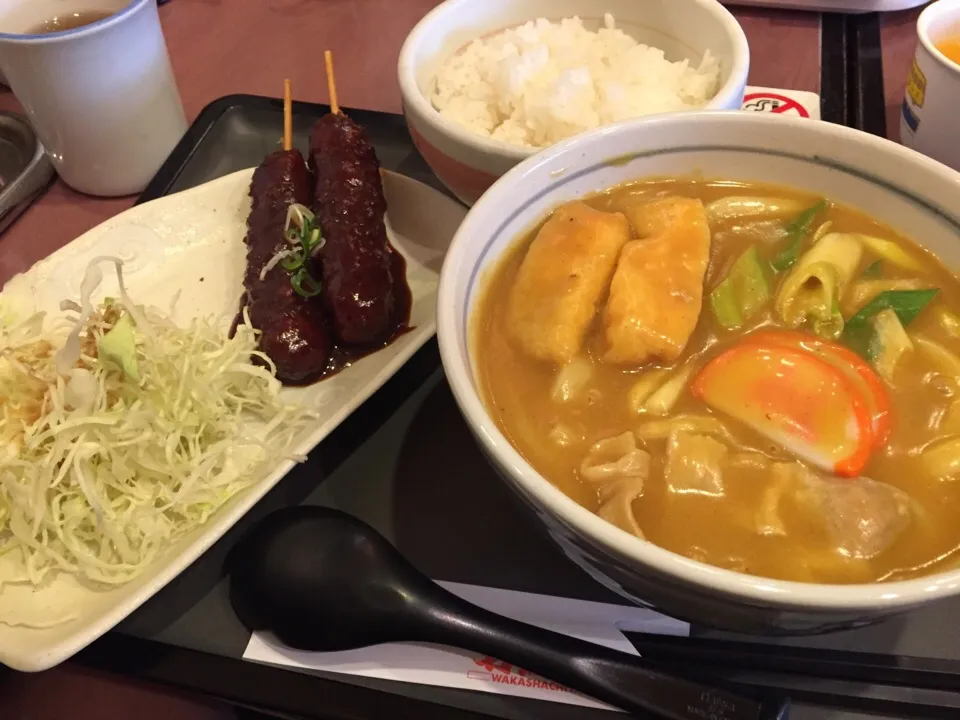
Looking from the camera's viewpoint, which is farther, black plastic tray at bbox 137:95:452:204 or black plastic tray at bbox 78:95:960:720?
black plastic tray at bbox 137:95:452:204

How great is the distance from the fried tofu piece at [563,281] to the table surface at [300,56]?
1.21 feet

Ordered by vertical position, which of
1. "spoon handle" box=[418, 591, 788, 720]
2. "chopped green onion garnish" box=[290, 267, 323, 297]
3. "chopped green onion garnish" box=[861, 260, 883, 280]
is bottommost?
"spoon handle" box=[418, 591, 788, 720]

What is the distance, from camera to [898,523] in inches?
34.3

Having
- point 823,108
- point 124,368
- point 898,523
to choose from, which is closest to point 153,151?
point 124,368

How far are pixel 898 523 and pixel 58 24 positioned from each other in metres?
1.99

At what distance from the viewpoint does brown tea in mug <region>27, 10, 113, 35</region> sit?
180cm

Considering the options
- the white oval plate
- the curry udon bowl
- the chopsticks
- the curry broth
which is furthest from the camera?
the white oval plate

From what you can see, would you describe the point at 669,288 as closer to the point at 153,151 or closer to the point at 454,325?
the point at 454,325

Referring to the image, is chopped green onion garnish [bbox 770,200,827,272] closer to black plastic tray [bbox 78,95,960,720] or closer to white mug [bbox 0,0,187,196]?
black plastic tray [bbox 78,95,960,720]

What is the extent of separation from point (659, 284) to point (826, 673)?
1.80 feet

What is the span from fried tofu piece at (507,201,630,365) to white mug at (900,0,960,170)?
2.82ft

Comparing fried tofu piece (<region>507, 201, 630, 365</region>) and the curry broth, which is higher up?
fried tofu piece (<region>507, 201, 630, 365</region>)

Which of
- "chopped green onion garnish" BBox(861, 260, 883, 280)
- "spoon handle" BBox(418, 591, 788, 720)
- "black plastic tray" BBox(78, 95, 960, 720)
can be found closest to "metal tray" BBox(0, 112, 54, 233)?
"black plastic tray" BBox(78, 95, 960, 720)

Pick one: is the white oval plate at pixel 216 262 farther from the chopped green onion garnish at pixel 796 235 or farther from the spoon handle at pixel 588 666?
the chopped green onion garnish at pixel 796 235
